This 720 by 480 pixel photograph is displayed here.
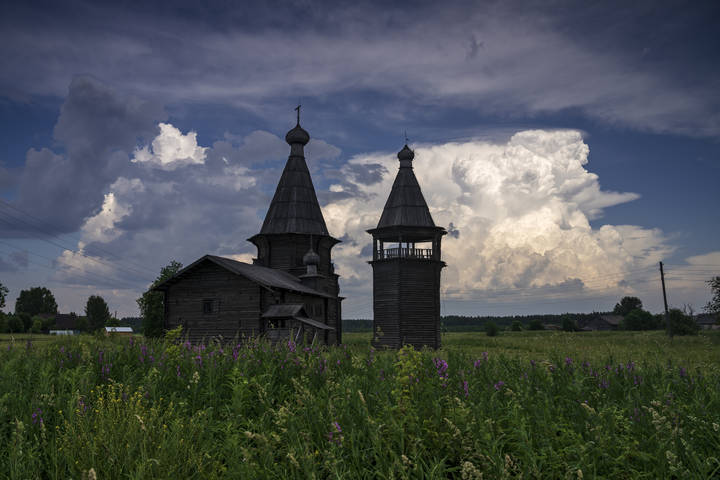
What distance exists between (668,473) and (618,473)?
1.61 feet

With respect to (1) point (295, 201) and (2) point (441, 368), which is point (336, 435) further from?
(1) point (295, 201)

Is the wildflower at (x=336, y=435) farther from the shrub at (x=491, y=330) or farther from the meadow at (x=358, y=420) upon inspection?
the shrub at (x=491, y=330)

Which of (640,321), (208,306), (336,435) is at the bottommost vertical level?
(336,435)

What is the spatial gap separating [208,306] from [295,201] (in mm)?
13114

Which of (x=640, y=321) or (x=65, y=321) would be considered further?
(x=65, y=321)

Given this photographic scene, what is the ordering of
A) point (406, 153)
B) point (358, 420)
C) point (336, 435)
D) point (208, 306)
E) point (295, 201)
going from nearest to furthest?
point (336, 435) → point (358, 420) → point (208, 306) → point (295, 201) → point (406, 153)

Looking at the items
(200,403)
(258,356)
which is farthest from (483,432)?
(258,356)

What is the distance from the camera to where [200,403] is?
708 centimetres

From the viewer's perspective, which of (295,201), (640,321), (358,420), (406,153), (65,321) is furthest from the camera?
(65,321)

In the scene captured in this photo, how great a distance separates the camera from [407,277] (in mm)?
34438

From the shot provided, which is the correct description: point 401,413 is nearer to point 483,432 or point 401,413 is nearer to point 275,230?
point 483,432

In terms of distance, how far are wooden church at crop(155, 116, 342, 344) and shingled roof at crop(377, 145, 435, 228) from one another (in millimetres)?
5181

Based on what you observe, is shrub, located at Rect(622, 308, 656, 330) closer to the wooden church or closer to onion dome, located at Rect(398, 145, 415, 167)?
onion dome, located at Rect(398, 145, 415, 167)

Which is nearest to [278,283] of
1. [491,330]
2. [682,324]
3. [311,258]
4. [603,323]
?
[311,258]
